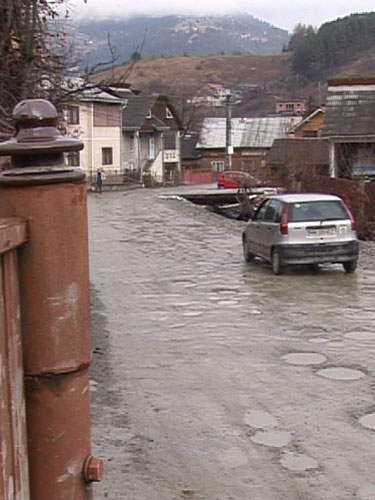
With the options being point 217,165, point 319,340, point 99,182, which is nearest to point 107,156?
point 99,182

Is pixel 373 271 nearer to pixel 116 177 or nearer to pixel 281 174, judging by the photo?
pixel 281 174

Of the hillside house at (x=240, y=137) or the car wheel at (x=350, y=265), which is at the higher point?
the hillside house at (x=240, y=137)

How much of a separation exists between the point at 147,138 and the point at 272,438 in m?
71.1

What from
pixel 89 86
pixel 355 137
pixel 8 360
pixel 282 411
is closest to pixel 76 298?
pixel 8 360

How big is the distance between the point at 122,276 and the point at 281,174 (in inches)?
764

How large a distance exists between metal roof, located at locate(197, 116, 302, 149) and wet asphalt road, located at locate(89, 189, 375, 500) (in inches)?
3248

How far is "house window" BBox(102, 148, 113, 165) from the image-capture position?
6744 cm

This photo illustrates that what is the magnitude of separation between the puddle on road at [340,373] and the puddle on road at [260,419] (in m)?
1.53

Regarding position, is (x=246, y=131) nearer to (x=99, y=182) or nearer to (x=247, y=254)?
(x=99, y=182)

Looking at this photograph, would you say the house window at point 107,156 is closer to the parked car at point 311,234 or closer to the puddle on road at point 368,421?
the parked car at point 311,234

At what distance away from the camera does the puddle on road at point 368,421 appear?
24.7 feet

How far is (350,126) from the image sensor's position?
3953cm

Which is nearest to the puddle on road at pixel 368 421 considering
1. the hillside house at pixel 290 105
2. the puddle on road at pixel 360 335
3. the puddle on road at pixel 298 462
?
the puddle on road at pixel 298 462

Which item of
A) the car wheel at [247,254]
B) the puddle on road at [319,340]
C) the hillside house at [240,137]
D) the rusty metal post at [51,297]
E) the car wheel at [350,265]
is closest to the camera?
the rusty metal post at [51,297]
